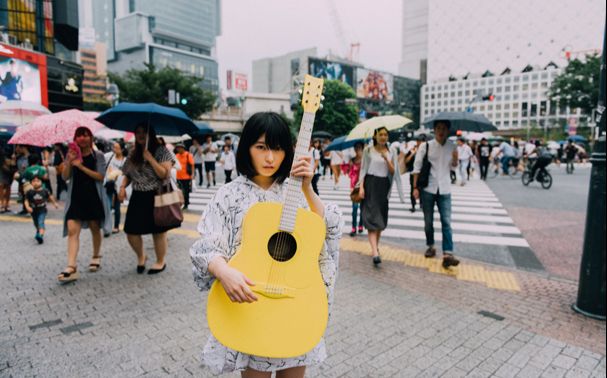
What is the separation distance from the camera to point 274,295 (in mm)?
1581

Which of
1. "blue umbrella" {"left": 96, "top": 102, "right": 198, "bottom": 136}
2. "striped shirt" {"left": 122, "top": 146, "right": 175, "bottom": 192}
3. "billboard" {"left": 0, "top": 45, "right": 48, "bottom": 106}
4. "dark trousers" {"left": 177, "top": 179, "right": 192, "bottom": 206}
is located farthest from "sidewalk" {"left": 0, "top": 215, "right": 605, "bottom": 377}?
"billboard" {"left": 0, "top": 45, "right": 48, "bottom": 106}

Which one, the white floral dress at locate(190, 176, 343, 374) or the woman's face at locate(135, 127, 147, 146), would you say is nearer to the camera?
the white floral dress at locate(190, 176, 343, 374)

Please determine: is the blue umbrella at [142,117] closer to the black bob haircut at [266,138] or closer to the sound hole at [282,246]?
the black bob haircut at [266,138]

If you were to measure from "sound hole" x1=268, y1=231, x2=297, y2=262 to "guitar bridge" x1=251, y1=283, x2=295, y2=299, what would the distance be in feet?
0.38

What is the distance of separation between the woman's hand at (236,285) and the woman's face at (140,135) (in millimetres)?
3876

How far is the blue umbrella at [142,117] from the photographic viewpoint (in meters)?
5.04

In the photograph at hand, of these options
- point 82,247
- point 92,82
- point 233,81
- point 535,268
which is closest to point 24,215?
point 82,247

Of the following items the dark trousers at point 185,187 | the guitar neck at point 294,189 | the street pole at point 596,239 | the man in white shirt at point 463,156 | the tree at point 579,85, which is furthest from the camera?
the tree at point 579,85

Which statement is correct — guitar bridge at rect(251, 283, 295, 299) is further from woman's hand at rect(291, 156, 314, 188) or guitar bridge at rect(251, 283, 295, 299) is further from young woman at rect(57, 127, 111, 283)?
young woman at rect(57, 127, 111, 283)

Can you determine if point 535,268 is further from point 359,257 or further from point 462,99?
point 462,99

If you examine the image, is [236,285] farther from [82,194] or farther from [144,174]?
Answer: [82,194]

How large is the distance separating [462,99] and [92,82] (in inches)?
4986

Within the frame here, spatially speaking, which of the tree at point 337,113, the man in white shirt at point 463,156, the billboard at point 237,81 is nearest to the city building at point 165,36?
the billboard at point 237,81

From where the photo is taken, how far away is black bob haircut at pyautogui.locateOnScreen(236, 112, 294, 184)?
1756 millimetres
